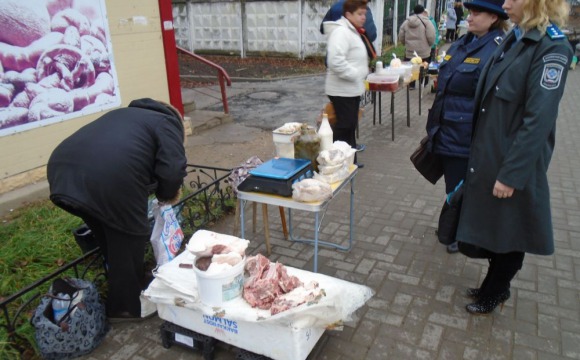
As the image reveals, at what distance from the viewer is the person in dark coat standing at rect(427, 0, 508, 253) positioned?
3068 mm

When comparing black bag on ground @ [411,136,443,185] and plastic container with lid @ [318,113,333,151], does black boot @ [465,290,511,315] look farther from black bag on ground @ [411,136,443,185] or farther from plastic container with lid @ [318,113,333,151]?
plastic container with lid @ [318,113,333,151]

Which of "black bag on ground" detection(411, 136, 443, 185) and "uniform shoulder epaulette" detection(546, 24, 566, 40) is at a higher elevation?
"uniform shoulder epaulette" detection(546, 24, 566, 40)

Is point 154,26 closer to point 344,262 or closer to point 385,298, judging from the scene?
point 344,262

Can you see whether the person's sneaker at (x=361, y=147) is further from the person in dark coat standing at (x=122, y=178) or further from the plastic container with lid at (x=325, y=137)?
the person in dark coat standing at (x=122, y=178)

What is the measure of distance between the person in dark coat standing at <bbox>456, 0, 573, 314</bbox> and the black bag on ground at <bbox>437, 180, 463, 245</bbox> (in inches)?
5.0

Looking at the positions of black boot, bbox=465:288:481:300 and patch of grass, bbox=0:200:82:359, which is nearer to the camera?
patch of grass, bbox=0:200:82:359

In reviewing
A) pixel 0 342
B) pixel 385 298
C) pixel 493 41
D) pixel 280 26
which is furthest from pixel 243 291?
pixel 280 26

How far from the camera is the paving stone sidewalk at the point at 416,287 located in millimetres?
2721

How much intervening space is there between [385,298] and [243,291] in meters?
1.22

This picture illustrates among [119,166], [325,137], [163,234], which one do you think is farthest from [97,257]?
[325,137]

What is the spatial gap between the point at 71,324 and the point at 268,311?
1.23 m

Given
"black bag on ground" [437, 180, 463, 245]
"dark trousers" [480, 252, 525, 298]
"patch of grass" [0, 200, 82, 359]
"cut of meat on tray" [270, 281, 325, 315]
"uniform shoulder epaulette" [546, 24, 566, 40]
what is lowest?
"patch of grass" [0, 200, 82, 359]

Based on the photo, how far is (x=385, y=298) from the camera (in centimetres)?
320

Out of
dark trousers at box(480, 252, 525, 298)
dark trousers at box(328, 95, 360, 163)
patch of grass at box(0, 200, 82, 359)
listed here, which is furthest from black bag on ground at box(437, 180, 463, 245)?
patch of grass at box(0, 200, 82, 359)
